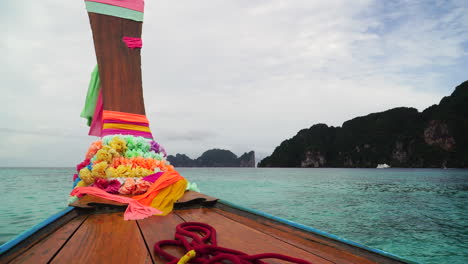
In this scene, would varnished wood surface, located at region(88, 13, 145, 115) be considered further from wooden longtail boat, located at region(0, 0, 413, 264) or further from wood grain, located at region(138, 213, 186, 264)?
wood grain, located at region(138, 213, 186, 264)

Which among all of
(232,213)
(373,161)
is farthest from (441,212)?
(373,161)

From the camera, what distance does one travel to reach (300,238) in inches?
67.5

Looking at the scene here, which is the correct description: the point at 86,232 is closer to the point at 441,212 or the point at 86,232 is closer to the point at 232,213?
the point at 232,213

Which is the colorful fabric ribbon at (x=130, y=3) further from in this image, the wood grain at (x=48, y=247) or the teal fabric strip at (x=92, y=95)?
the wood grain at (x=48, y=247)

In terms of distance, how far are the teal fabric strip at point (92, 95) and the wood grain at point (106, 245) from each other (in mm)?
3193

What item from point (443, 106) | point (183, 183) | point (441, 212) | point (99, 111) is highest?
point (443, 106)

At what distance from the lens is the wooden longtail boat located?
1.38 m

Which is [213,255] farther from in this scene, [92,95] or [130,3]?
[130,3]

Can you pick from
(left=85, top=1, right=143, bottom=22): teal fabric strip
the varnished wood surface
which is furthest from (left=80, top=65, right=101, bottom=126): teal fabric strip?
(left=85, top=1, right=143, bottom=22): teal fabric strip

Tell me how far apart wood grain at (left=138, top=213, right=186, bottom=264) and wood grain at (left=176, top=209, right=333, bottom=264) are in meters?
0.18

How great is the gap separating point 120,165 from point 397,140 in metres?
76.2

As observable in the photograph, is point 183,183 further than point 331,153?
No

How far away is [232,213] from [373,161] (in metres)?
82.3

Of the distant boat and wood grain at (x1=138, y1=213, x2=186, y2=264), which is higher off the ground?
wood grain at (x1=138, y1=213, x2=186, y2=264)
